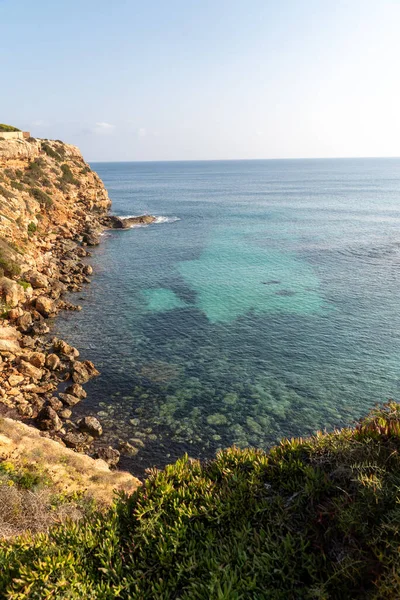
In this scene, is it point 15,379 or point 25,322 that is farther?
point 25,322

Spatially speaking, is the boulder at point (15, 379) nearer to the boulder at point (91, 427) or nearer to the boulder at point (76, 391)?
the boulder at point (76, 391)

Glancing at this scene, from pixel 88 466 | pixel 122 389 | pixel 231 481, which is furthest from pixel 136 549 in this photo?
pixel 122 389

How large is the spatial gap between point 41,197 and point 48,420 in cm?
4904

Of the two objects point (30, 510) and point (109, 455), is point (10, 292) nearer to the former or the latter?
point (109, 455)

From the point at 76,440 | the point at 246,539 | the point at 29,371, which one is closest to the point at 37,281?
the point at 29,371

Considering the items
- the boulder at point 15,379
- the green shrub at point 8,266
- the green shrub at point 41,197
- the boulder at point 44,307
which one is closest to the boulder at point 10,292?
the boulder at point 44,307

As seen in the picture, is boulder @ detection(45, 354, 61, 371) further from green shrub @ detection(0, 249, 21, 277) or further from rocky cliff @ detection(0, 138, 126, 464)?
green shrub @ detection(0, 249, 21, 277)

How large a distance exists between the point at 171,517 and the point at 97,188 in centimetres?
9765

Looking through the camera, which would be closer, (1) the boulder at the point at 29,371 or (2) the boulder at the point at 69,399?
(2) the boulder at the point at 69,399

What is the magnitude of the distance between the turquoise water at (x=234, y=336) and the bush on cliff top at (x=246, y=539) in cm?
1146

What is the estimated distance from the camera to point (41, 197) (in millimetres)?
62500

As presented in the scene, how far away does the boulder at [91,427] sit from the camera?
74.2ft

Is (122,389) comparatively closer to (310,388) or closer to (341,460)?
(310,388)

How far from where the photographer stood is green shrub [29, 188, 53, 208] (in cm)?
6163
